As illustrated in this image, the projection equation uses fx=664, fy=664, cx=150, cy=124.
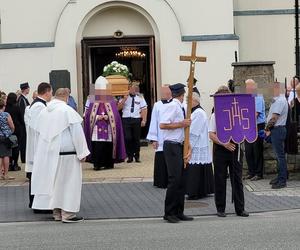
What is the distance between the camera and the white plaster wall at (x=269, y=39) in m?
21.7

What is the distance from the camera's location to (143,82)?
2136 cm

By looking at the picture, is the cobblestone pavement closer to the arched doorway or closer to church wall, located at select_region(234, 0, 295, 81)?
the arched doorway

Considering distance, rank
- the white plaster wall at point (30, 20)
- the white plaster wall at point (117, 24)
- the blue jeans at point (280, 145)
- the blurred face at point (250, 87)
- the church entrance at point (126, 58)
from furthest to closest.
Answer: the white plaster wall at point (117, 24), the church entrance at point (126, 58), the white plaster wall at point (30, 20), the blurred face at point (250, 87), the blue jeans at point (280, 145)

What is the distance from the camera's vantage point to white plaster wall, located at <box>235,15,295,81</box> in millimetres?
21719

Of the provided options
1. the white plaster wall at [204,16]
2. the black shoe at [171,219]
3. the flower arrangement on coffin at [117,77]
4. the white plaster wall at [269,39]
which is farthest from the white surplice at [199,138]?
the white plaster wall at [269,39]

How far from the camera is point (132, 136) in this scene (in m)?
16.5

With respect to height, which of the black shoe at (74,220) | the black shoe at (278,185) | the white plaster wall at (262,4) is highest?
the white plaster wall at (262,4)

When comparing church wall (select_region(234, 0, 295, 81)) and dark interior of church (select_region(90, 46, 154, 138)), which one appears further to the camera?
church wall (select_region(234, 0, 295, 81))

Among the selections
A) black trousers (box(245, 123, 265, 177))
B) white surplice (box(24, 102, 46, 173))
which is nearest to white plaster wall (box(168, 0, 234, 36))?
black trousers (box(245, 123, 265, 177))

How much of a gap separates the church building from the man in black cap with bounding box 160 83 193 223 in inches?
420

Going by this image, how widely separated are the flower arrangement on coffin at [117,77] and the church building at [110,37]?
1.26 metres

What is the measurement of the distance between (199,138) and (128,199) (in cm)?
163

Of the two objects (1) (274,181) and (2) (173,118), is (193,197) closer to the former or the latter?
(1) (274,181)

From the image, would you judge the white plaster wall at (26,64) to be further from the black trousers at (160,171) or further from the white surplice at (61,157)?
the white surplice at (61,157)
